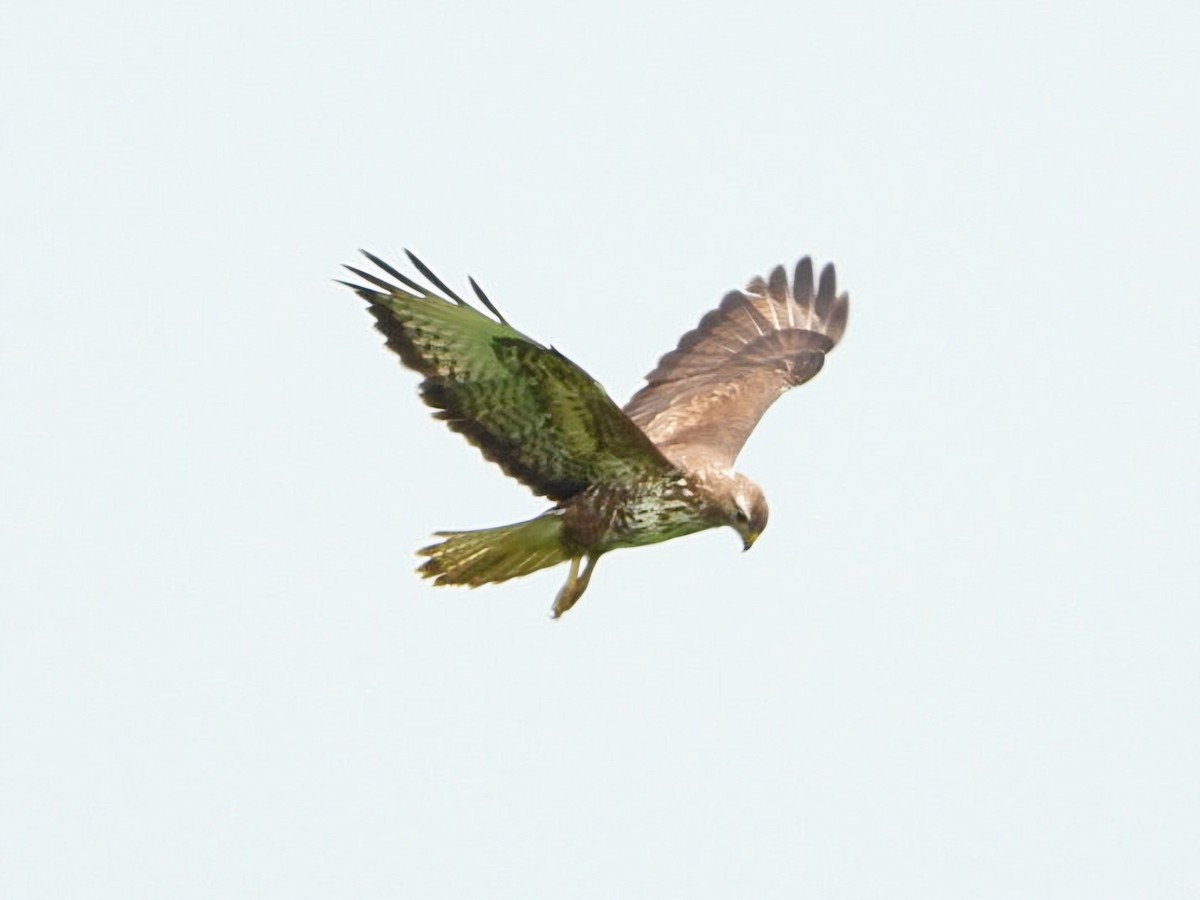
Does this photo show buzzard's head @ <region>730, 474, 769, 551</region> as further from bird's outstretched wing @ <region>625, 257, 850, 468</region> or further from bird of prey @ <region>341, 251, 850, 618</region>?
bird's outstretched wing @ <region>625, 257, 850, 468</region>

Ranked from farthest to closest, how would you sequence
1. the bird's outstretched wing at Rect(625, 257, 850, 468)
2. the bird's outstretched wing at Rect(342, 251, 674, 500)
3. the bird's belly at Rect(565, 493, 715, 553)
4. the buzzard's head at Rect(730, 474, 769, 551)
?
the bird's outstretched wing at Rect(625, 257, 850, 468) → the buzzard's head at Rect(730, 474, 769, 551) → the bird's belly at Rect(565, 493, 715, 553) → the bird's outstretched wing at Rect(342, 251, 674, 500)

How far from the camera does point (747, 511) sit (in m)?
9.96

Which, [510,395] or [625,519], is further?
[625,519]

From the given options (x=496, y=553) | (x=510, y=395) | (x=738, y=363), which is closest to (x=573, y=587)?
(x=496, y=553)

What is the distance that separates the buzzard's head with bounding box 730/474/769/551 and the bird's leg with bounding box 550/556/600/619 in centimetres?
68

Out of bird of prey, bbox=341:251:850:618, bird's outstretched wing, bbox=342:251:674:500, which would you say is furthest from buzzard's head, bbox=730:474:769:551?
bird's outstretched wing, bbox=342:251:674:500

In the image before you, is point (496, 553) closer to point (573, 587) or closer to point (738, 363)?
point (573, 587)

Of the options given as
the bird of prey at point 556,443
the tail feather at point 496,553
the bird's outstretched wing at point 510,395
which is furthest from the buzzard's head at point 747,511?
the tail feather at point 496,553

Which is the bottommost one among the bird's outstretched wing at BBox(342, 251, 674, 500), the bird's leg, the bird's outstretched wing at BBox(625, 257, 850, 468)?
the bird's leg

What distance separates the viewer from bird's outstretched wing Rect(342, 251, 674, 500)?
29.7 feet

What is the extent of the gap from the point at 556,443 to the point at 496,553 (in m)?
0.76

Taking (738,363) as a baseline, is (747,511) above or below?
below

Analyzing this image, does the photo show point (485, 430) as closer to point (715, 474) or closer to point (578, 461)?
point (578, 461)

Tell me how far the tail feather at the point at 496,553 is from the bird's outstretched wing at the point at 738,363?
2.87 feet
